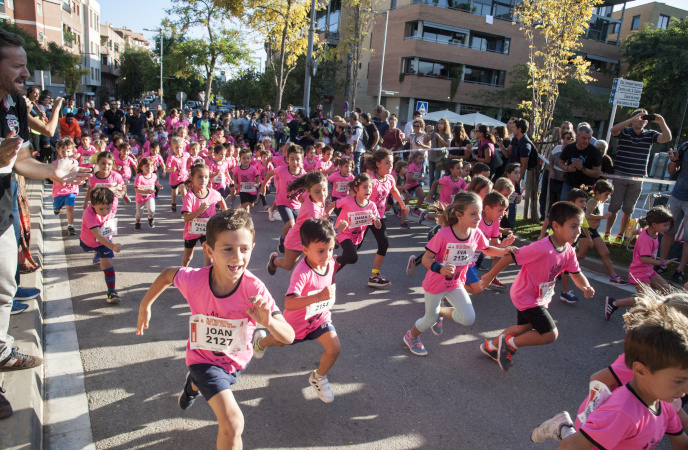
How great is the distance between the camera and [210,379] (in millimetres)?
2711

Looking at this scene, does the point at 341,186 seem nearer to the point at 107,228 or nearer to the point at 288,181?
the point at 288,181

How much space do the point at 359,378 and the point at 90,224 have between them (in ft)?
11.3

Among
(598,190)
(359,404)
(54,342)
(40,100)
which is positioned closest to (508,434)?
(359,404)

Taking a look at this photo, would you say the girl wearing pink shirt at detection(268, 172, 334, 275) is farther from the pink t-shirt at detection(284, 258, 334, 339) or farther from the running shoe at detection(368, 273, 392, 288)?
the pink t-shirt at detection(284, 258, 334, 339)

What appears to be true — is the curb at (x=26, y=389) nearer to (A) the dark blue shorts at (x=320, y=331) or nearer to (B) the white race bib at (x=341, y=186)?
(A) the dark blue shorts at (x=320, y=331)

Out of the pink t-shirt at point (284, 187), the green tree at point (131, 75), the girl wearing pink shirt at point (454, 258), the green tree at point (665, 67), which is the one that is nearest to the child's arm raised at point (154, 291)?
the girl wearing pink shirt at point (454, 258)

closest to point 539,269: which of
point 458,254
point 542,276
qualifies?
point 542,276

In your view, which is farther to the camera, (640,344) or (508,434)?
(508,434)

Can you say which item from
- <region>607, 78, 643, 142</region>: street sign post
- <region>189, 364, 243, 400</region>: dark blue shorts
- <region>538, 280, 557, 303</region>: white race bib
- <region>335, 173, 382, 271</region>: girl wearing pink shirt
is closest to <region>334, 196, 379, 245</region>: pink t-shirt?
<region>335, 173, 382, 271</region>: girl wearing pink shirt

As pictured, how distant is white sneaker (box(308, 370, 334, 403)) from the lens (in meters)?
3.52

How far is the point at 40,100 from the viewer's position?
1189 cm

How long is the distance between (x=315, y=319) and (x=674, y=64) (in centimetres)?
3866

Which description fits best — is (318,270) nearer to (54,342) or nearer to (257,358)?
(257,358)

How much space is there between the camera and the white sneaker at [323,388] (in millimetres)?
3523
